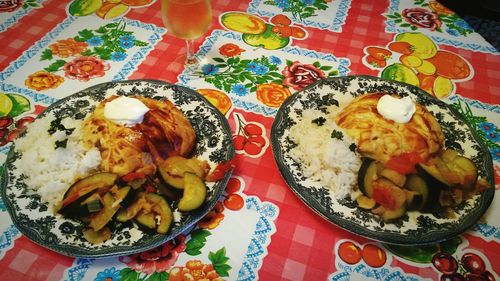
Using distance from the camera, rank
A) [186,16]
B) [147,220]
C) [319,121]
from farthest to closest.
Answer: [186,16] → [319,121] → [147,220]

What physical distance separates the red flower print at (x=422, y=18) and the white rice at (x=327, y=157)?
1.30 m

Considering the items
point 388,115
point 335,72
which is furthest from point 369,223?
point 335,72

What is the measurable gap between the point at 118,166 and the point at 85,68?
958mm

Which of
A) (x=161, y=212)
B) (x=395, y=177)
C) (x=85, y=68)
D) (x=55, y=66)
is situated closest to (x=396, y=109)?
(x=395, y=177)

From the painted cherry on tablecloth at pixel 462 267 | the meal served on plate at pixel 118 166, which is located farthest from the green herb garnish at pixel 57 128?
the painted cherry on tablecloth at pixel 462 267

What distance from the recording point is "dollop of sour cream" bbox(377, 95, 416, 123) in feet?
4.95

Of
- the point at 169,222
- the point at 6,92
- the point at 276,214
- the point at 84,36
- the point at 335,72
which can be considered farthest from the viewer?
the point at 84,36

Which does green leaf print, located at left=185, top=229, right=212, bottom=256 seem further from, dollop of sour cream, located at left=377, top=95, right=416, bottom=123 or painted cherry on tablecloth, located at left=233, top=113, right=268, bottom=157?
dollop of sour cream, located at left=377, top=95, right=416, bottom=123

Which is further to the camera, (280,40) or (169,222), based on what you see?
(280,40)

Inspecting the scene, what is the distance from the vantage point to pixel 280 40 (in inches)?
90.5

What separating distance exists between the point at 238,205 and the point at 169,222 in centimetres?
34

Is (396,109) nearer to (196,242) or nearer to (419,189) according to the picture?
(419,189)

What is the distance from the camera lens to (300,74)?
2.08 metres

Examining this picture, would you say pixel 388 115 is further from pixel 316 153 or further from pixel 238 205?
pixel 238 205
